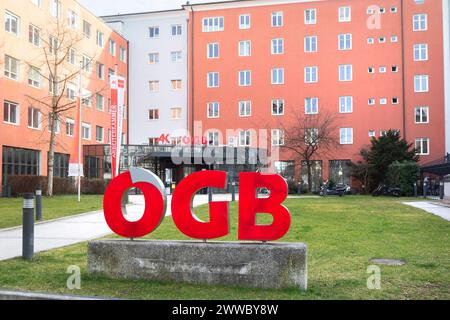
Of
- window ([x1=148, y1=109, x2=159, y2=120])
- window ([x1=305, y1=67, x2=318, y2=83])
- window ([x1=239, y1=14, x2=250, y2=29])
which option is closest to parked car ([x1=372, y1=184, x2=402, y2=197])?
window ([x1=305, y1=67, x2=318, y2=83])

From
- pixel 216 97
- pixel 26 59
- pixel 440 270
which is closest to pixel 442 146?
pixel 216 97

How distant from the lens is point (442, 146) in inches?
1922

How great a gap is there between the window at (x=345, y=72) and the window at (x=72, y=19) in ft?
90.8

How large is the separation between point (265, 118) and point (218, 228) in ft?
150

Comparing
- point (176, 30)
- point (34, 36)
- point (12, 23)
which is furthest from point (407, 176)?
point (12, 23)

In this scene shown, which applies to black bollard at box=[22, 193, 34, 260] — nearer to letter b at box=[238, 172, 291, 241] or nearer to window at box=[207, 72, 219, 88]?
letter b at box=[238, 172, 291, 241]

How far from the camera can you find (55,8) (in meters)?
42.0

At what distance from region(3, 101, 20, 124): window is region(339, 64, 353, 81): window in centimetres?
3248

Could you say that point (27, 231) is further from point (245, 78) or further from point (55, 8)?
point (245, 78)

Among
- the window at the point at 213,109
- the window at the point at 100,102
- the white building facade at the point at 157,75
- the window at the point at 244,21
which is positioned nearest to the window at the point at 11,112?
the window at the point at 100,102

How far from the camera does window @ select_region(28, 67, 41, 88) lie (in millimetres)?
38631

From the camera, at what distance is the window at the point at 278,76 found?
172 feet

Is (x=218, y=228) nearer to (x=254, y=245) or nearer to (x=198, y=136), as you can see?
(x=254, y=245)

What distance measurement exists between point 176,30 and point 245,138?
15.8m
